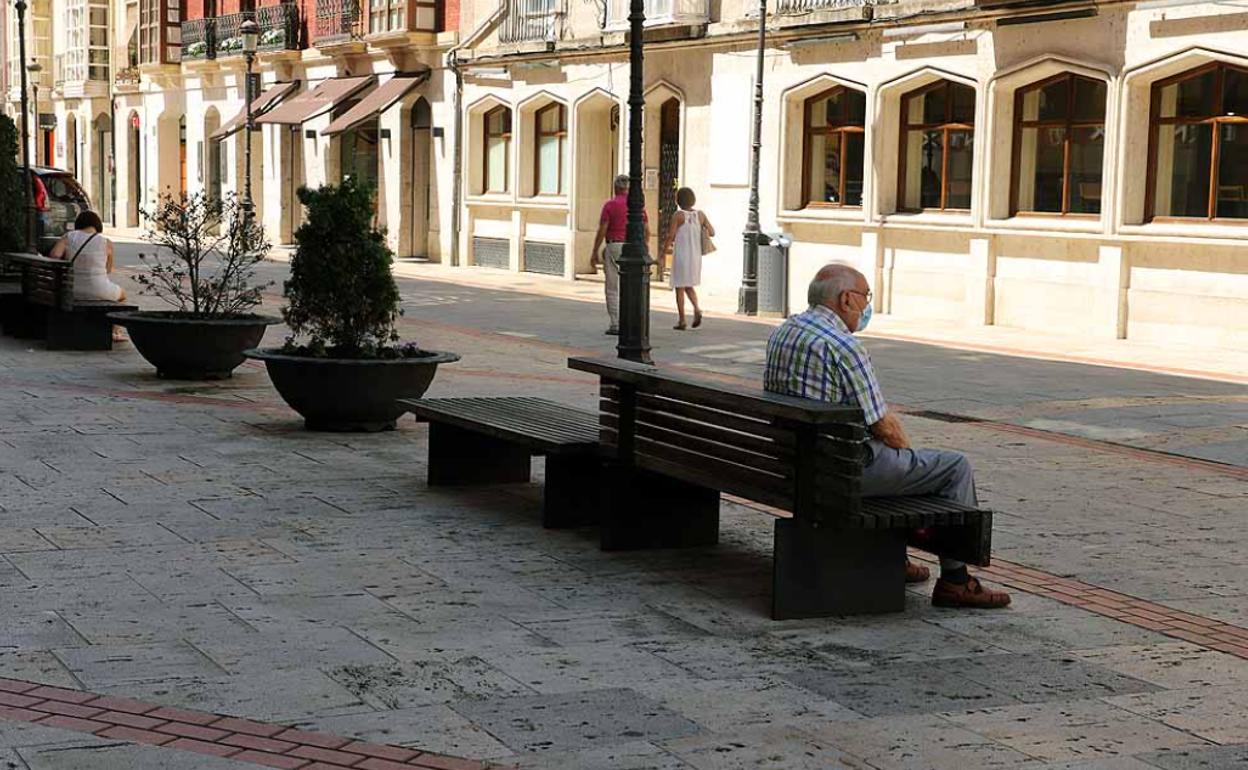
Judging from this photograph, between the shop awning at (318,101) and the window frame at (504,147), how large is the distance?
412 cm

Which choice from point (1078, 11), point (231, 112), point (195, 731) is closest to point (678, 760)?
point (195, 731)

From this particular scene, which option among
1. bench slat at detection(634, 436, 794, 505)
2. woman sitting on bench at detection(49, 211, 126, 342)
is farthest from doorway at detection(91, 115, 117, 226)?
bench slat at detection(634, 436, 794, 505)

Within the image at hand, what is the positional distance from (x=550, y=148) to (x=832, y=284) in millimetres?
24916

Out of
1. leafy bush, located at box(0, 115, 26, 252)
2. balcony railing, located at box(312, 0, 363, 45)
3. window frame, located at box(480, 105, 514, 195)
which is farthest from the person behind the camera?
balcony railing, located at box(312, 0, 363, 45)

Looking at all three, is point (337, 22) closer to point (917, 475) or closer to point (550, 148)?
point (550, 148)

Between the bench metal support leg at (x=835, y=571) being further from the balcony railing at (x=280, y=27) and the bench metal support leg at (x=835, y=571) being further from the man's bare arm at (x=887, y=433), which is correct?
the balcony railing at (x=280, y=27)

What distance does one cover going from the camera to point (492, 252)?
32969 millimetres

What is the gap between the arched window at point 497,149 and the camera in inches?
1292

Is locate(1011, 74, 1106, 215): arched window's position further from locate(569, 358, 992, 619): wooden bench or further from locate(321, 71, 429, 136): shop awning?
locate(321, 71, 429, 136): shop awning

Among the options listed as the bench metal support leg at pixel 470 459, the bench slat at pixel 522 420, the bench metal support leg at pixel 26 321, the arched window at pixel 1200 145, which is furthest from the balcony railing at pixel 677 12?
the bench metal support leg at pixel 470 459

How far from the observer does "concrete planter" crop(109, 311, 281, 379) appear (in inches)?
529

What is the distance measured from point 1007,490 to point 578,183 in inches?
807

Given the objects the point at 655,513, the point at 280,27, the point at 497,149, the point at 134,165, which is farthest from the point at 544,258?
the point at 134,165

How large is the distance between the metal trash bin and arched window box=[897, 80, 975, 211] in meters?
1.96
